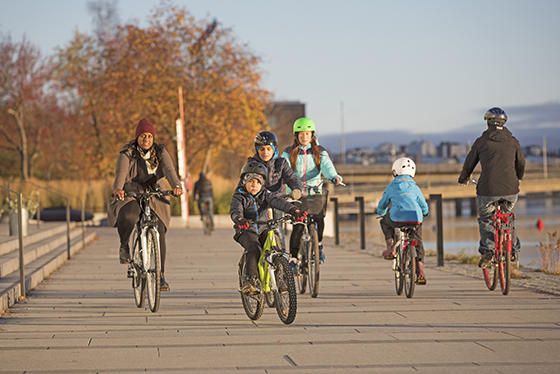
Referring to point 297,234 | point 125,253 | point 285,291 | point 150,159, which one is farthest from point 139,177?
point 285,291

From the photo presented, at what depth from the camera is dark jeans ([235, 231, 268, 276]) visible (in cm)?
641

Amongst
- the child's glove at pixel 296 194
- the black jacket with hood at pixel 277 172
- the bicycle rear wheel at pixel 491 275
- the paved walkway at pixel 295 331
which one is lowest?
the paved walkway at pixel 295 331

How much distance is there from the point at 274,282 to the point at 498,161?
3.20 m

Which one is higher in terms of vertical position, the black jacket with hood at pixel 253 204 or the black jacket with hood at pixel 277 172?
the black jacket with hood at pixel 277 172

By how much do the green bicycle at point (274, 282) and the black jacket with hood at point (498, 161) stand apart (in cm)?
270

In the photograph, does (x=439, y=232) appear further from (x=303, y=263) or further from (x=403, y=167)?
(x=303, y=263)

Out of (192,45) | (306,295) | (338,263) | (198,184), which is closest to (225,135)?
(192,45)

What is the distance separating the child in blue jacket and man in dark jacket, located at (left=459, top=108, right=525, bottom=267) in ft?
2.27

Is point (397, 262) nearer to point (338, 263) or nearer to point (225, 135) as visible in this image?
point (338, 263)

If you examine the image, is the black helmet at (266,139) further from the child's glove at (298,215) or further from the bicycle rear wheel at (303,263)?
the child's glove at (298,215)

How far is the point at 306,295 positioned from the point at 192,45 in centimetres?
2568

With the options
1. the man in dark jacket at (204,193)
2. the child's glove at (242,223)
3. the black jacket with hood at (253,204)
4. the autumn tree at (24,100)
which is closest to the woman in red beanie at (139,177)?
the black jacket with hood at (253,204)

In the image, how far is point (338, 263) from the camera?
12234mm

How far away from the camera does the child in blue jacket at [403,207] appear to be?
7.72m
